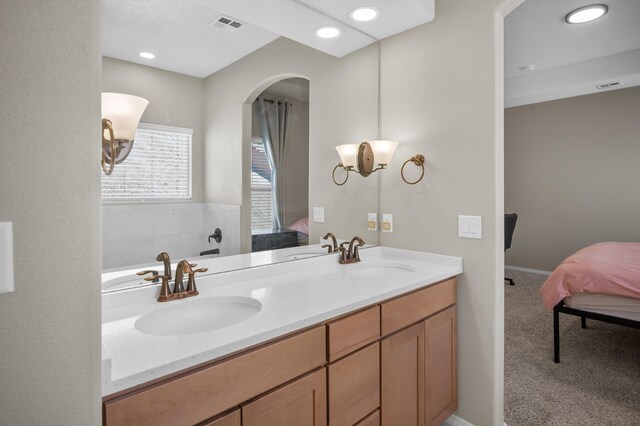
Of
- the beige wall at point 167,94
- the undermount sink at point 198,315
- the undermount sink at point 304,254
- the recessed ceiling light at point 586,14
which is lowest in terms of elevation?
the undermount sink at point 198,315

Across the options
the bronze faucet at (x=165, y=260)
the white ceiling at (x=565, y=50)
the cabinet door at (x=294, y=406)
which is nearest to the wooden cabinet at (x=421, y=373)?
the cabinet door at (x=294, y=406)

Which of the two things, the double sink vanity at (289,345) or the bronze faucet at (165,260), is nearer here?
the double sink vanity at (289,345)

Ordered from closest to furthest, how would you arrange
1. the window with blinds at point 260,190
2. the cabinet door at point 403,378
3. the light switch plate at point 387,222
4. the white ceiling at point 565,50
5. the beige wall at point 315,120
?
1. the cabinet door at point 403,378
2. the beige wall at point 315,120
3. the window with blinds at point 260,190
4. the light switch plate at point 387,222
5. the white ceiling at point 565,50

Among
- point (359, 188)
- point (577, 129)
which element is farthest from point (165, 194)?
point (577, 129)

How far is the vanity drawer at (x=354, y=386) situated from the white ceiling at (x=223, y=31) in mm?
1359

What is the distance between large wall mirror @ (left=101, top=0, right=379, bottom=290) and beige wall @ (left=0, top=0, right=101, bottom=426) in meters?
0.70

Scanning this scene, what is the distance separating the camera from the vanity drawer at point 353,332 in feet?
4.10

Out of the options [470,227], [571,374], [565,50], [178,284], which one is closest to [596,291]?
[571,374]

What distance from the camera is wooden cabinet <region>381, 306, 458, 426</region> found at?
1.50m

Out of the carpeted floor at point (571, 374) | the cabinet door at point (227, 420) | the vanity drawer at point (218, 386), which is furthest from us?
the carpeted floor at point (571, 374)

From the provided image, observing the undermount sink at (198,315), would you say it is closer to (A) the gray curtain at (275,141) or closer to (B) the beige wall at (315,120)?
(B) the beige wall at (315,120)

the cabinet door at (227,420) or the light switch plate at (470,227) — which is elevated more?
the light switch plate at (470,227)

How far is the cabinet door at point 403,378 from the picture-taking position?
1.48 metres

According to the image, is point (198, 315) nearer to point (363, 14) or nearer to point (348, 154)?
point (348, 154)
